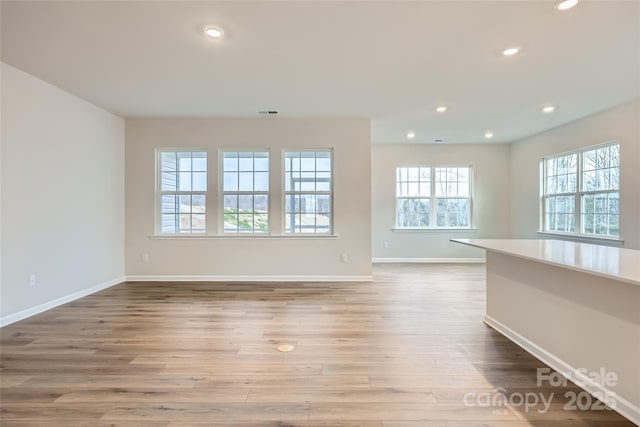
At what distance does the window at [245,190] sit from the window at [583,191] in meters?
5.28

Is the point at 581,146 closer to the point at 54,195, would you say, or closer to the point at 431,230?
the point at 431,230

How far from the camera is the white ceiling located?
2.13 meters

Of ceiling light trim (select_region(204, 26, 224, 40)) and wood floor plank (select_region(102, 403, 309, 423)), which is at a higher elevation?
ceiling light trim (select_region(204, 26, 224, 40))

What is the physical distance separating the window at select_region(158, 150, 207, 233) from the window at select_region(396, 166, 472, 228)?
13.7 ft

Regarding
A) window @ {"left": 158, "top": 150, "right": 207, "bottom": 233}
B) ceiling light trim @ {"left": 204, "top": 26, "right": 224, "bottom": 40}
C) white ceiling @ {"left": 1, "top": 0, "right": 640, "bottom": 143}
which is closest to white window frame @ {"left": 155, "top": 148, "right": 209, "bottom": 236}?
window @ {"left": 158, "top": 150, "right": 207, "bottom": 233}

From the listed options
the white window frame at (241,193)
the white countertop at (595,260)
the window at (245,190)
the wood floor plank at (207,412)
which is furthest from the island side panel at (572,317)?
the window at (245,190)

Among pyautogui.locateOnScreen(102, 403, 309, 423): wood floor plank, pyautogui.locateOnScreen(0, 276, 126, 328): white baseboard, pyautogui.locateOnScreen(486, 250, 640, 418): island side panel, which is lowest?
pyautogui.locateOnScreen(102, 403, 309, 423): wood floor plank

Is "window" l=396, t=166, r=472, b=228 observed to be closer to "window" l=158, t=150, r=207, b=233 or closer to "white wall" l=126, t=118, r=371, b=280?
"white wall" l=126, t=118, r=371, b=280

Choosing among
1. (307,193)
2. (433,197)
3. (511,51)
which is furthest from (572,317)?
(433,197)

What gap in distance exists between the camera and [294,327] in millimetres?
2918

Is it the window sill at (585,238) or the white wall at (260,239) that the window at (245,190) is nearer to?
the white wall at (260,239)

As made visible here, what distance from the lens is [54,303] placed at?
350 centimetres

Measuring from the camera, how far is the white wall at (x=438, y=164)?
6.64 meters

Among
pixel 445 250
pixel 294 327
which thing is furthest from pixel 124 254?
pixel 445 250
